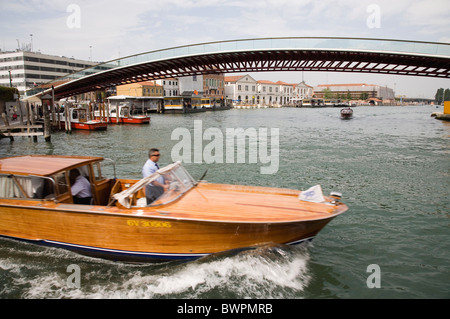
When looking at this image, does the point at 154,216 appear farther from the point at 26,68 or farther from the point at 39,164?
the point at 26,68

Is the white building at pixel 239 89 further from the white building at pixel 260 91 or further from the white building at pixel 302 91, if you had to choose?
the white building at pixel 302 91

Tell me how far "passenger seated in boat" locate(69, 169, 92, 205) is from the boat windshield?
906 mm

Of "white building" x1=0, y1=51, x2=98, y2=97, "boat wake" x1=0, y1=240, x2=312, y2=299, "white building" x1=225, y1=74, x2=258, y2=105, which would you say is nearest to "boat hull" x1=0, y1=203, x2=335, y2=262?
"boat wake" x1=0, y1=240, x2=312, y2=299

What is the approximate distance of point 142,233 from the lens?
17.5 ft

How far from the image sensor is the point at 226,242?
529 centimetres

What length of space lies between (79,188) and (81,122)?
28909 mm

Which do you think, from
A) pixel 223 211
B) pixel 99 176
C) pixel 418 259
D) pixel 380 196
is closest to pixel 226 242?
pixel 223 211

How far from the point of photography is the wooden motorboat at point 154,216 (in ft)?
16.9

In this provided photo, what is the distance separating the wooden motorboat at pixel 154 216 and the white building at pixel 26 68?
7991cm

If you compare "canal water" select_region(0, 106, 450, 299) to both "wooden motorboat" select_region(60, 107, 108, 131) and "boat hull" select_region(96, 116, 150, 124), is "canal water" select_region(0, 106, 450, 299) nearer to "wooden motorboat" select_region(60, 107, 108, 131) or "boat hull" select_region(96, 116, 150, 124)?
"wooden motorboat" select_region(60, 107, 108, 131)

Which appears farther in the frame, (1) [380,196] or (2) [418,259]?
(1) [380,196]

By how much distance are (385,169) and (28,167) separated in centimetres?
1282

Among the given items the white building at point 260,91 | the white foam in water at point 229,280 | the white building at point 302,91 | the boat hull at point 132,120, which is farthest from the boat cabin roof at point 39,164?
the white building at point 302,91
